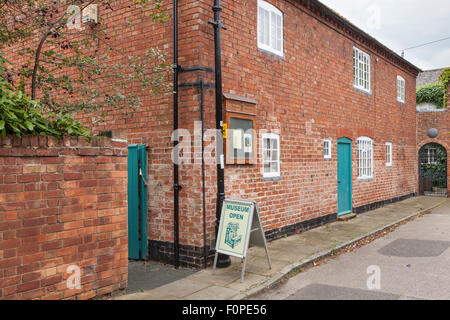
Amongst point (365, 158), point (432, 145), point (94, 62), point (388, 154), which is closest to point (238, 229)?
point (94, 62)

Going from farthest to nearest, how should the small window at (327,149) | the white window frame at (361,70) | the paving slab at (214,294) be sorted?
1. the white window frame at (361,70)
2. the small window at (327,149)
3. the paving slab at (214,294)

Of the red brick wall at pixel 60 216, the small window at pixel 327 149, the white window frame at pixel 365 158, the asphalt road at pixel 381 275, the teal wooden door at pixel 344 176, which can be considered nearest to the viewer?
the red brick wall at pixel 60 216

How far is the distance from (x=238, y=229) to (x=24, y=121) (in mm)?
3383

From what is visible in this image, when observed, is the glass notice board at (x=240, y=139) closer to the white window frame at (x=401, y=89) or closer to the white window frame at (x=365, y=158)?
the white window frame at (x=365, y=158)

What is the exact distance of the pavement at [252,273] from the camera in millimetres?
5254

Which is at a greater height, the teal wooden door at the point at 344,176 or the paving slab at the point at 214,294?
the teal wooden door at the point at 344,176

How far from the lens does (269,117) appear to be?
8.40 meters

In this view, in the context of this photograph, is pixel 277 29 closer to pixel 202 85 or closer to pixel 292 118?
pixel 292 118

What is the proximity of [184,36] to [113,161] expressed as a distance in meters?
2.94

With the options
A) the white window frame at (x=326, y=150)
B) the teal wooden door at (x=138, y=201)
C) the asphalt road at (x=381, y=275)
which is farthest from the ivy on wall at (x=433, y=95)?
the teal wooden door at (x=138, y=201)

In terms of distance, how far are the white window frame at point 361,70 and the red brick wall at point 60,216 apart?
983cm

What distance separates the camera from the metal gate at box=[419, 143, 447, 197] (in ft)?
61.8

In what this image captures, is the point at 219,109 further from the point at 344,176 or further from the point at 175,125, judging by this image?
the point at 344,176

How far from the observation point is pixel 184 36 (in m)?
6.75
